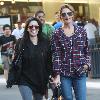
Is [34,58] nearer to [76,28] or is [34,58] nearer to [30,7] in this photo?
[76,28]

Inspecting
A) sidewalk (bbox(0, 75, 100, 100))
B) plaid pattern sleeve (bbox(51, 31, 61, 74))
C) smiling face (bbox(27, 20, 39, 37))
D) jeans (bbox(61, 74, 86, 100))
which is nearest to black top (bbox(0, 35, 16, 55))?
sidewalk (bbox(0, 75, 100, 100))

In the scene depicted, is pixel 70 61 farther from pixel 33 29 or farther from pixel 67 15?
pixel 33 29

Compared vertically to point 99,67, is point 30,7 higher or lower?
higher

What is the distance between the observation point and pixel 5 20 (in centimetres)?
1794

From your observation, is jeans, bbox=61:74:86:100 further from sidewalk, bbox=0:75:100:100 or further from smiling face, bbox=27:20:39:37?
sidewalk, bbox=0:75:100:100

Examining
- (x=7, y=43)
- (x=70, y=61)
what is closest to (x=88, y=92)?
(x=7, y=43)

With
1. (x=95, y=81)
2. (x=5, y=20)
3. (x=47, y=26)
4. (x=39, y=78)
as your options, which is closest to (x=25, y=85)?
(x=39, y=78)

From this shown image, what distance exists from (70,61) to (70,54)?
0.30 feet

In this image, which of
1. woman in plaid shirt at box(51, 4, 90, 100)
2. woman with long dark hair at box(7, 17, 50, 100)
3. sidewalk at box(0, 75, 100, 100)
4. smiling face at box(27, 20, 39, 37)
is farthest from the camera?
sidewalk at box(0, 75, 100, 100)

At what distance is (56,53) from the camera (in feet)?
21.5

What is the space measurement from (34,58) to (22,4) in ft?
40.7

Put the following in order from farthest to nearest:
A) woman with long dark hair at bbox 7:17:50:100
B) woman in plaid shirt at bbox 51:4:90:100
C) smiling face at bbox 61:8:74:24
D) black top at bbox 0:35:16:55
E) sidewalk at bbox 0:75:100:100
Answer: black top at bbox 0:35:16:55, sidewalk at bbox 0:75:100:100, woman with long dark hair at bbox 7:17:50:100, smiling face at bbox 61:8:74:24, woman in plaid shirt at bbox 51:4:90:100

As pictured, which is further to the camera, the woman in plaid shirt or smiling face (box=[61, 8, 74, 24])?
smiling face (box=[61, 8, 74, 24])

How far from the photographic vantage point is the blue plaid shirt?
6.49 meters
